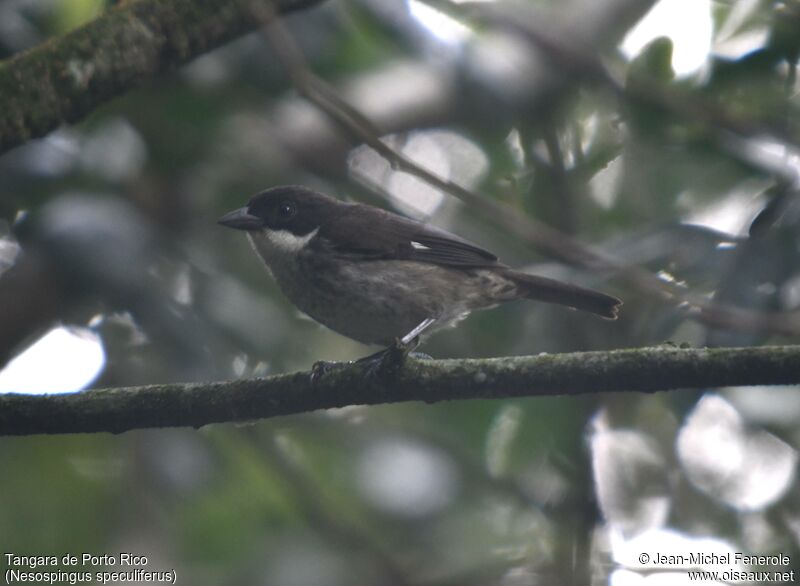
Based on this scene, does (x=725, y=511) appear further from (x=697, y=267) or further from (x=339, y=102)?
(x=339, y=102)

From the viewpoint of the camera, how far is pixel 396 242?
5160 millimetres

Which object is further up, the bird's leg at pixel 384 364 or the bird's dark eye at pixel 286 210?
the bird's dark eye at pixel 286 210

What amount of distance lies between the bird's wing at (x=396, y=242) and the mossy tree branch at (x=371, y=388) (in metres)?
1.52

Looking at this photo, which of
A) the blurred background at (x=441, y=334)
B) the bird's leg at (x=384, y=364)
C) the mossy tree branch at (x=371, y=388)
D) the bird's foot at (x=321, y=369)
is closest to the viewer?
the mossy tree branch at (x=371, y=388)

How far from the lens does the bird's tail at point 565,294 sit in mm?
4809

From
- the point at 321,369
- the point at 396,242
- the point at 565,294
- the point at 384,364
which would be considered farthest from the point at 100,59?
the point at 565,294

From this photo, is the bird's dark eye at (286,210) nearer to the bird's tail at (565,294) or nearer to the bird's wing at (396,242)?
the bird's wing at (396,242)

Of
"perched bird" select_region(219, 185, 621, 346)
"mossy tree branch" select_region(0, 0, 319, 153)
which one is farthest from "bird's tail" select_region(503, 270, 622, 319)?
"mossy tree branch" select_region(0, 0, 319, 153)

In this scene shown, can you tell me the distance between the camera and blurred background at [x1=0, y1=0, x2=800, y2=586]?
188 inches

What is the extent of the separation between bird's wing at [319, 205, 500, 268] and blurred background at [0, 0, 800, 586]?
352mm

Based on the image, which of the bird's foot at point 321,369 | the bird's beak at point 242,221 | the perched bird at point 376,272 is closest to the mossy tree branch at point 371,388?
the bird's foot at point 321,369

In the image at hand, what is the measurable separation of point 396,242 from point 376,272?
289 mm

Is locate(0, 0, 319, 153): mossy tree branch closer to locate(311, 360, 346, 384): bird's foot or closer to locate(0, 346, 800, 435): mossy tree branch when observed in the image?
locate(0, 346, 800, 435): mossy tree branch

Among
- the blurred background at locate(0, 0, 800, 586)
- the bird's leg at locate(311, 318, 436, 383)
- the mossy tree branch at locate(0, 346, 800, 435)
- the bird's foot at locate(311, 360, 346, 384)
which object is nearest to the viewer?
the mossy tree branch at locate(0, 346, 800, 435)
